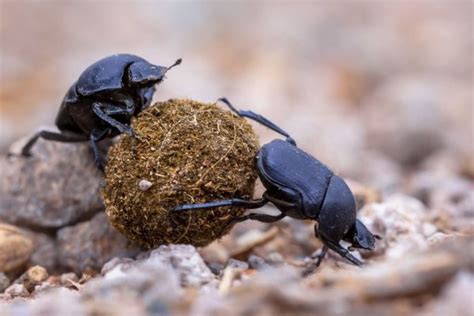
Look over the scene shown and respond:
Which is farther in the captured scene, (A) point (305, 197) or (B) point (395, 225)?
(B) point (395, 225)

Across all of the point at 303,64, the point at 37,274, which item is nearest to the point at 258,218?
the point at 37,274

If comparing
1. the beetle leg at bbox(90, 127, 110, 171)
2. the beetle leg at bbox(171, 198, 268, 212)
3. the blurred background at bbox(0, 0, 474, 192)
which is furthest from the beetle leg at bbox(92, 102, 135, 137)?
the blurred background at bbox(0, 0, 474, 192)

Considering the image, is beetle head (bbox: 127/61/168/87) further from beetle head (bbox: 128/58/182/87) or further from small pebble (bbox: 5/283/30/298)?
small pebble (bbox: 5/283/30/298)

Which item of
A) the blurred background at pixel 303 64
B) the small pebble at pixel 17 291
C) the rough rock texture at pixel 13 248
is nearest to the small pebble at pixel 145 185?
the small pebble at pixel 17 291

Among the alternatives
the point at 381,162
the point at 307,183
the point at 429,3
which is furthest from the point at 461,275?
the point at 429,3

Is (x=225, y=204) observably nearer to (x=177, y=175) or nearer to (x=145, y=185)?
(x=177, y=175)

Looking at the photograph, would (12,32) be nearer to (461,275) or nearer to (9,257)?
(9,257)

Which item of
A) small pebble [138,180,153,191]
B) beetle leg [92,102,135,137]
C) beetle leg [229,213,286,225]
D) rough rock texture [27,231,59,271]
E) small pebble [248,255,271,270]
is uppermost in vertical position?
beetle leg [92,102,135,137]
